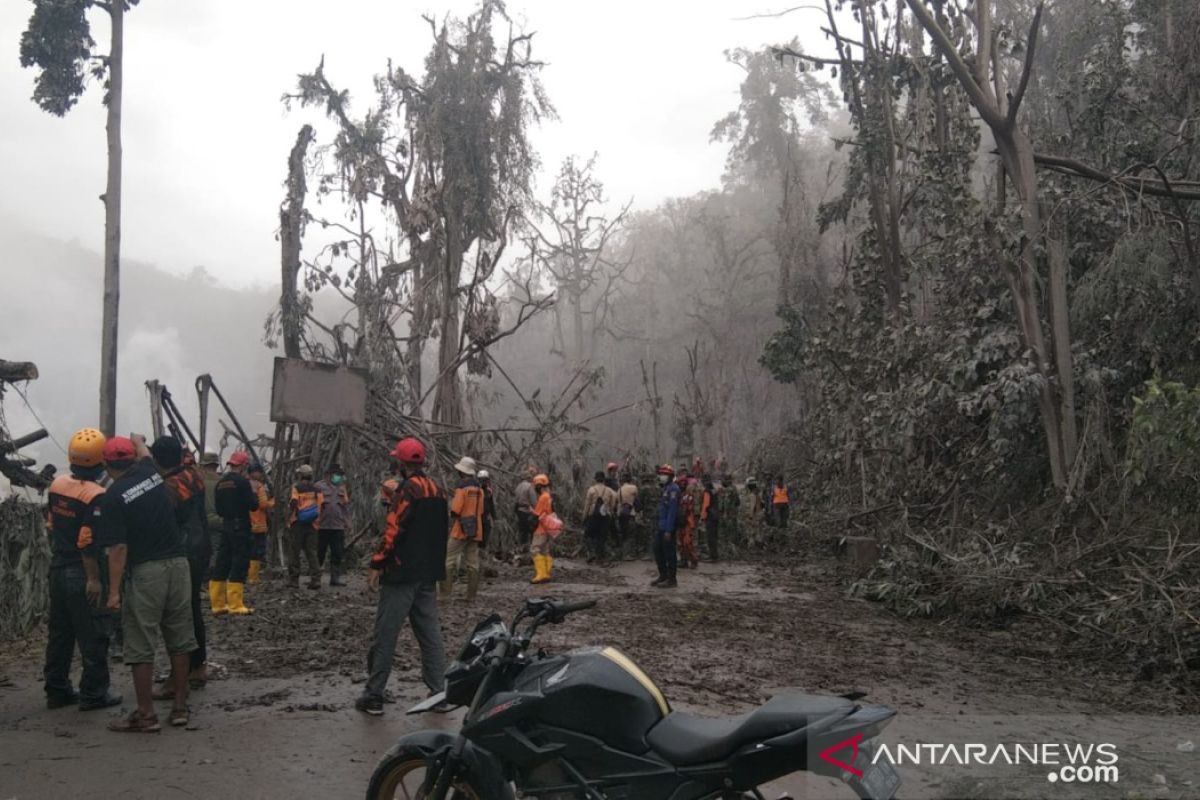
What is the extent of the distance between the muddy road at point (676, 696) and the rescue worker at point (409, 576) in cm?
32

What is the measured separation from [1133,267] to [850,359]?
6274 mm

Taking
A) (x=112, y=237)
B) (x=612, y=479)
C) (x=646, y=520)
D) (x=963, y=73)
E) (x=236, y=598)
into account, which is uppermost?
(x=963, y=73)

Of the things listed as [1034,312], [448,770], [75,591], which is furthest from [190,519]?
[1034,312]

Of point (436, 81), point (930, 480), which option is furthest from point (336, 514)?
point (436, 81)

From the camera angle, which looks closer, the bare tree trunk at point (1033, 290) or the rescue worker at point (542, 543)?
the bare tree trunk at point (1033, 290)

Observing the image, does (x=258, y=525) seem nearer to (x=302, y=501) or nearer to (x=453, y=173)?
(x=302, y=501)

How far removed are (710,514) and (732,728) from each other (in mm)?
15549

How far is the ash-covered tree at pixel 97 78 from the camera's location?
1232cm

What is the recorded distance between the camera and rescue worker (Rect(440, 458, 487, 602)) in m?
11.6

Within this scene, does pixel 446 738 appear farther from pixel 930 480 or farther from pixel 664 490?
pixel 930 480

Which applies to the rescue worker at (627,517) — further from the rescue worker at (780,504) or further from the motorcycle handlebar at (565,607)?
the motorcycle handlebar at (565,607)

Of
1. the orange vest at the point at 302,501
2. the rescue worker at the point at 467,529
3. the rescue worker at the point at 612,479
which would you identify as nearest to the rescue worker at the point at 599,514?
the rescue worker at the point at 612,479

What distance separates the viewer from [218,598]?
10.4 m

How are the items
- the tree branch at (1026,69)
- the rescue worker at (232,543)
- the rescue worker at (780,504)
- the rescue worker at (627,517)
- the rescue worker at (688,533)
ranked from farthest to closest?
the rescue worker at (780,504), the rescue worker at (627,517), the rescue worker at (688,533), the tree branch at (1026,69), the rescue worker at (232,543)
